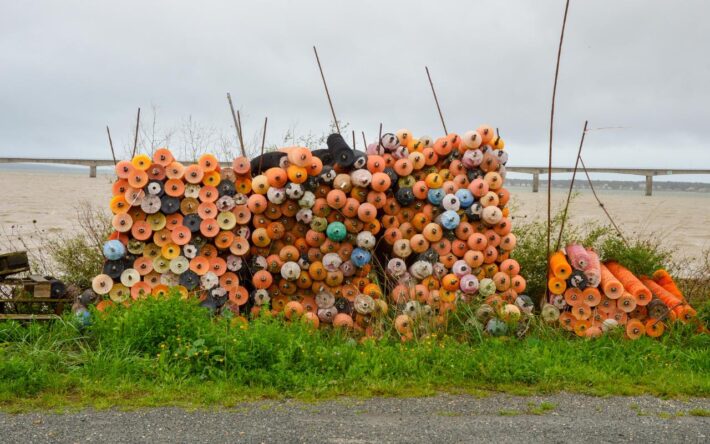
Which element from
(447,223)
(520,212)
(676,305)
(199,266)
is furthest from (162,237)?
(520,212)

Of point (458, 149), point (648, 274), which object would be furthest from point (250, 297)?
point (648, 274)

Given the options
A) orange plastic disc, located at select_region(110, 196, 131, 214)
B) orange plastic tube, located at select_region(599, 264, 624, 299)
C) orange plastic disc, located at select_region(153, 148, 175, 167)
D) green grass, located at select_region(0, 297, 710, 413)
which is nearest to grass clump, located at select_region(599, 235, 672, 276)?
orange plastic tube, located at select_region(599, 264, 624, 299)

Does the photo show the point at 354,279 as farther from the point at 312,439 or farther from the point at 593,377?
the point at 312,439

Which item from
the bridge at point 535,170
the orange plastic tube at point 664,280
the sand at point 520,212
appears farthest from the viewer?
the bridge at point 535,170

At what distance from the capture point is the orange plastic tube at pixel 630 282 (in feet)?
25.5

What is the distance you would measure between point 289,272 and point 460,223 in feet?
6.95

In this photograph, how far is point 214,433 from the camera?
475cm

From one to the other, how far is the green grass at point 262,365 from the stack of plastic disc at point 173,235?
71 cm

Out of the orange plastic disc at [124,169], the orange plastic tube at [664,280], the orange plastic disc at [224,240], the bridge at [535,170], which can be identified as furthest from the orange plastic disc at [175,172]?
the bridge at [535,170]

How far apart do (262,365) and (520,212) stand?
49.4ft

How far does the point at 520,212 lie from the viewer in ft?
65.6

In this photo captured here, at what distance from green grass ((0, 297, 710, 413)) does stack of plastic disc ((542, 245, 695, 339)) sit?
0.60m

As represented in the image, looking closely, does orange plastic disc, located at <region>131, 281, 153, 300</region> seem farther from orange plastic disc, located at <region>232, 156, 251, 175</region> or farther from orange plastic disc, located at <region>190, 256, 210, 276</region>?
orange plastic disc, located at <region>232, 156, 251, 175</region>

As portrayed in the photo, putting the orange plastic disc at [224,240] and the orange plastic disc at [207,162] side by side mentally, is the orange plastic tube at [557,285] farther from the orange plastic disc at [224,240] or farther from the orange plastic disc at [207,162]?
the orange plastic disc at [207,162]
